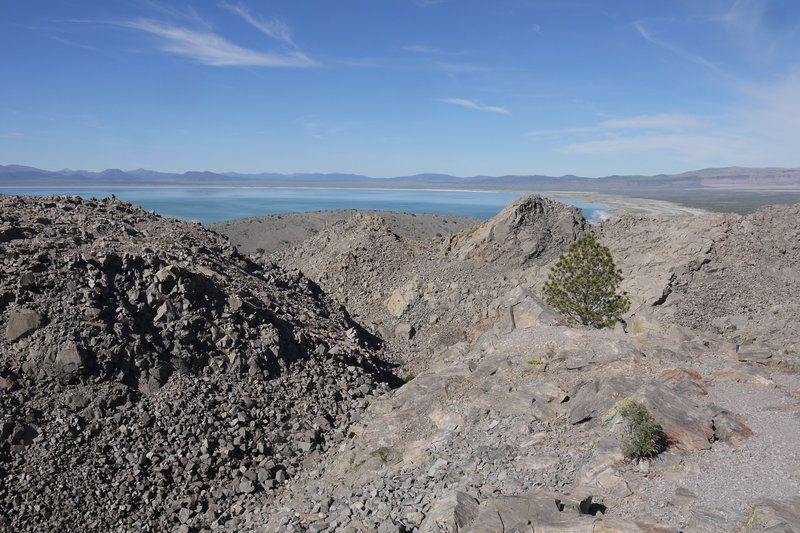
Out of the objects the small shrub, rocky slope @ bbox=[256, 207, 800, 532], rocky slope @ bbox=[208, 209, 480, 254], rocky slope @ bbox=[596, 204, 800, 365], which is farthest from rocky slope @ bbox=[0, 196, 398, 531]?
rocky slope @ bbox=[208, 209, 480, 254]

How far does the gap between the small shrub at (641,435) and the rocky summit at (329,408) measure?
122 mm

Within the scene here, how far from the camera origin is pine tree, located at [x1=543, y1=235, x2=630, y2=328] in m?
22.1

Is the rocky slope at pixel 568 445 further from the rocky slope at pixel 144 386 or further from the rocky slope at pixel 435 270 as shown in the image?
the rocky slope at pixel 435 270

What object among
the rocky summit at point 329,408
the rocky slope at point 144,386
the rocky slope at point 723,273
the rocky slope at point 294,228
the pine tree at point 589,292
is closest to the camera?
the rocky summit at point 329,408

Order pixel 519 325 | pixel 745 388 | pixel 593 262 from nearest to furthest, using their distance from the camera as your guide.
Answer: pixel 745 388 < pixel 519 325 < pixel 593 262

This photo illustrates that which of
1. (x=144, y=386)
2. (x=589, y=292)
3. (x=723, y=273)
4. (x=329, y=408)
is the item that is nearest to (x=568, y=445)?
(x=329, y=408)

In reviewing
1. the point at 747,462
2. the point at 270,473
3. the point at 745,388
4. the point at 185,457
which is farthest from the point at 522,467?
the point at 185,457

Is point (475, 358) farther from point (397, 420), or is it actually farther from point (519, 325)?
point (397, 420)

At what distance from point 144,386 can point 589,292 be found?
727 inches

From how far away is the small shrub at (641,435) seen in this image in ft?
31.3

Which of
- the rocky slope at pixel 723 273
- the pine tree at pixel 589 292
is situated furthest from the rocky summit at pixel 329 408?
the pine tree at pixel 589 292

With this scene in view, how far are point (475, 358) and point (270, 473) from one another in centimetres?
842

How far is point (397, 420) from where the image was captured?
1519 cm

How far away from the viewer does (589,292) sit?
22.4 metres
